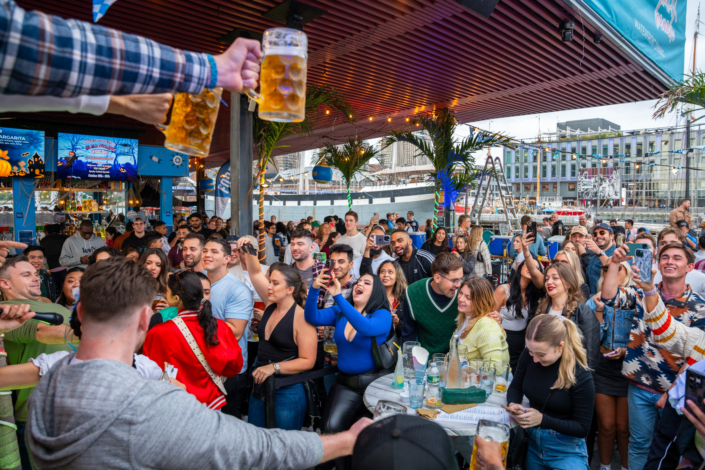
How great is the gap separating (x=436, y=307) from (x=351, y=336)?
2.61ft

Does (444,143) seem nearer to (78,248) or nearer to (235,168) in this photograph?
(235,168)

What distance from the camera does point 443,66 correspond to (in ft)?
25.1

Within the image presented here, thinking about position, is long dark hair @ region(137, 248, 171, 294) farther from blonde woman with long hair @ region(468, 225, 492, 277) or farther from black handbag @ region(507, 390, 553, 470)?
blonde woman with long hair @ region(468, 225, 492, 277)

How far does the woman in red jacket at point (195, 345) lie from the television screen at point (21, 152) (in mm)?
8340

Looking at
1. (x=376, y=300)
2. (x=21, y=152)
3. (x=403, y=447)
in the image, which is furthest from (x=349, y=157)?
(x=403, y=447)

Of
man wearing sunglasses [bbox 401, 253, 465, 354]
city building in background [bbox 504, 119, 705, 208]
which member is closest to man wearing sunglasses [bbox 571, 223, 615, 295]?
man wearing sunglasses [bbox 401, 253, 465, 354]

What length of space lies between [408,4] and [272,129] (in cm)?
269

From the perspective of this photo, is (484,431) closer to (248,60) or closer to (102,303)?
(102,303)

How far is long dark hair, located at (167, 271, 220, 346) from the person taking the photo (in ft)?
8.24

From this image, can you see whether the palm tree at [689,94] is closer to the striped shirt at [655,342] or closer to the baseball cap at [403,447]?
the striped shirt at [655,342]

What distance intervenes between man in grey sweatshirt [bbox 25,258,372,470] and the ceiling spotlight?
6.41m

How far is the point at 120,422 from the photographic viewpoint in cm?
98

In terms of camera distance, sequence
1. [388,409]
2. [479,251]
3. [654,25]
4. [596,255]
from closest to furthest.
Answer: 1. [388,409]
2. [596,255]
3. [479,251]
4. [654,25]

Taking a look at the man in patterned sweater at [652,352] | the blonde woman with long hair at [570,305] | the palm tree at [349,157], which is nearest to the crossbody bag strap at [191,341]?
the blonde woman with long hair at [570,305]
